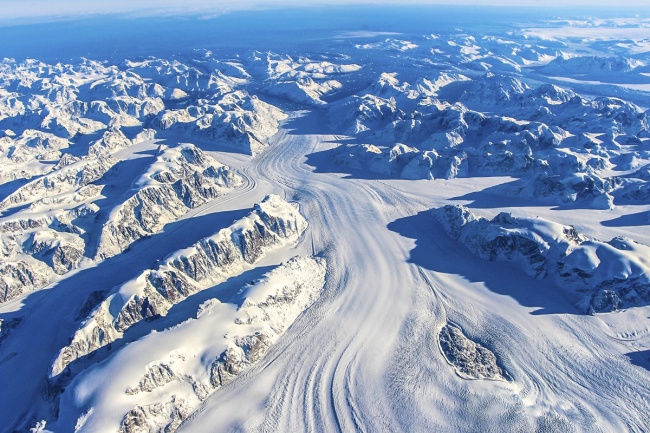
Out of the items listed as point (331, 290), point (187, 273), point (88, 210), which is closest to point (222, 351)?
point (187, 273)

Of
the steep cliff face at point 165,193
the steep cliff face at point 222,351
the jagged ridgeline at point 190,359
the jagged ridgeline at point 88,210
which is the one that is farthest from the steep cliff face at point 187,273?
the jagged ridgeline at point 88,210

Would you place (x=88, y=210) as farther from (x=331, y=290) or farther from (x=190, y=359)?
(x=331, y=290)

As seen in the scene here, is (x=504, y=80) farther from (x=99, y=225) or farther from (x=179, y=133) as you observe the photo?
(x=99, y=225)

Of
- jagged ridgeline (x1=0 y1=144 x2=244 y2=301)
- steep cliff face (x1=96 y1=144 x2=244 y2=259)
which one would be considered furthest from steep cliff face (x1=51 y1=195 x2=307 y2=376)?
jagged ridgeline (x1=0 y1=144 x2=244 y2=301)

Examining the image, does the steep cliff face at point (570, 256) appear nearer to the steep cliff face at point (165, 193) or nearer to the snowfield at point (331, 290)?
the snowfield at point (331, 290)

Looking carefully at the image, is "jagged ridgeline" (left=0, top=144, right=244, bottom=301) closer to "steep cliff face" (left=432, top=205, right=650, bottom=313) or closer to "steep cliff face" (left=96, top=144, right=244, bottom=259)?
"steep cliff face" (left=96, top=144, right=244, bottom=259)

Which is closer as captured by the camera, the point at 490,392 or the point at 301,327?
the point at 490,392

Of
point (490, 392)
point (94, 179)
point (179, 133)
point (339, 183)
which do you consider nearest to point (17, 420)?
point (490, 392)
